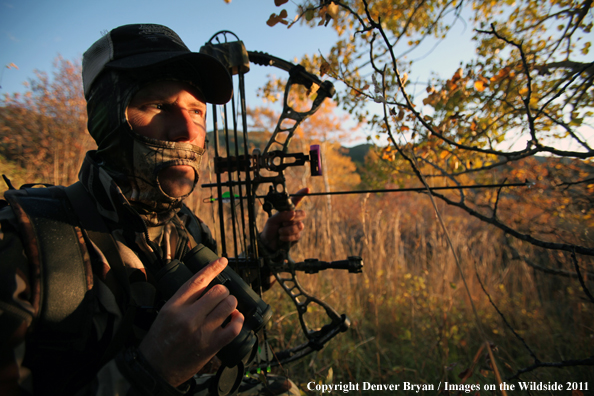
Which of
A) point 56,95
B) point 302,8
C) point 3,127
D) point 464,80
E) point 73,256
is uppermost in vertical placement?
point 56,95

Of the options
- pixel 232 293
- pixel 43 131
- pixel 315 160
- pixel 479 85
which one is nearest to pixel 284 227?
pixel 315 160

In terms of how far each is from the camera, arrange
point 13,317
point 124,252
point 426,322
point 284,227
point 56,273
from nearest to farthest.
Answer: point 13,317 → point 56,273 → point 124,252 → point 284,227 → point 426,322

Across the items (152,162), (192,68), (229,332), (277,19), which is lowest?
(229,332)

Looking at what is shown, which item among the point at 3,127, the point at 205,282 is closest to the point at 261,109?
the point at 3,127

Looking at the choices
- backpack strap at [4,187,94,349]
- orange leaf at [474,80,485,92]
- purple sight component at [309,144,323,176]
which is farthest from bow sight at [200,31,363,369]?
orange leaf at [474,80,485,92]

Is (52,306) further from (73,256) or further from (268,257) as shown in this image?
(268,257)

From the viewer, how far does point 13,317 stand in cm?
90

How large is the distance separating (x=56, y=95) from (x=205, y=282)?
40.7 ft

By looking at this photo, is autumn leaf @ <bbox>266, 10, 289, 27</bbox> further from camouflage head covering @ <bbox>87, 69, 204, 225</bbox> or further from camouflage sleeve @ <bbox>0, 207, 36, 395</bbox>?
camouflage sleeve @ <bbox>0, 207, 36, 395</bbox>

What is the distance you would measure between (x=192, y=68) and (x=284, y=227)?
1188 millimetres

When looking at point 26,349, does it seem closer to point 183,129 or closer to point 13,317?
point 13,317

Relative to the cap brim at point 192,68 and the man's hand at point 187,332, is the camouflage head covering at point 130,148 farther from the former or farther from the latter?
the man's hand at point 187,332

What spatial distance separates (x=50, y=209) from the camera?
118cm

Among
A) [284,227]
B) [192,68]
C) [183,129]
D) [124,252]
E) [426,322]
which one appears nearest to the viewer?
[124,252]
